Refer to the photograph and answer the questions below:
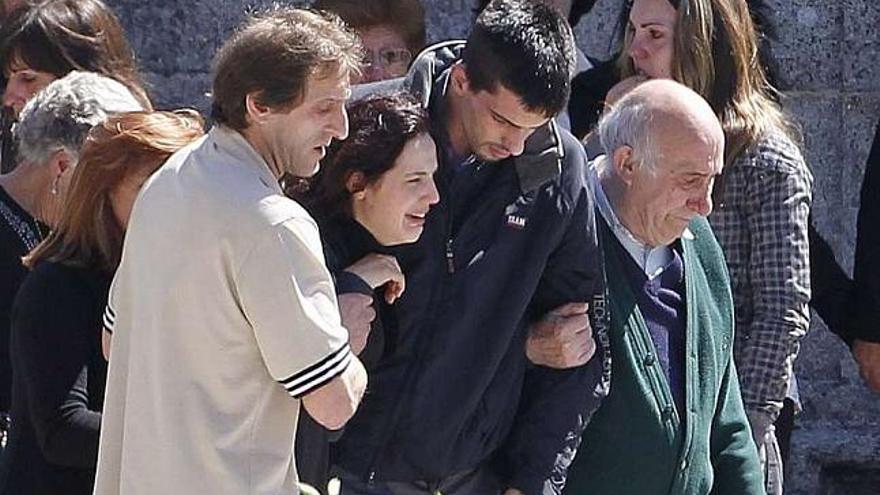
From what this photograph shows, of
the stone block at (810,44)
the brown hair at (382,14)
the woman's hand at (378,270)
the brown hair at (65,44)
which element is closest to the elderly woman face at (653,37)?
the brown hair at (382,14)

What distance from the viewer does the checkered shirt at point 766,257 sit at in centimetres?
419

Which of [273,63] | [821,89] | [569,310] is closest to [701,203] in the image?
[569,310]

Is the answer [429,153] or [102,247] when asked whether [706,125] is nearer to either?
[429,153]

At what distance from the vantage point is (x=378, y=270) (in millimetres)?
3266

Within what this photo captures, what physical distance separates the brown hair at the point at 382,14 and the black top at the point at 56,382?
4.26 ft

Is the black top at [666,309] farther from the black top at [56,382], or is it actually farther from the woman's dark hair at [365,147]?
the black top at [56,382]

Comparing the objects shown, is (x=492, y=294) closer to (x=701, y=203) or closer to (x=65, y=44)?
(x=701, y=203)

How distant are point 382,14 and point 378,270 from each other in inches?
56.7

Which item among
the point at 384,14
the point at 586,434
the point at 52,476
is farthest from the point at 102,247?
the point at 384,14

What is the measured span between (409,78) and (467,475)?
734mm

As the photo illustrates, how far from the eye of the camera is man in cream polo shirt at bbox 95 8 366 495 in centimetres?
286

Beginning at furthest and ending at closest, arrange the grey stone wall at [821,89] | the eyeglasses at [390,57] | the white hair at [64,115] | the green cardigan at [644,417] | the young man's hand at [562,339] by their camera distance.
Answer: the grey stone wall at [821,89] → the eyeglasses at [390,57] → the white hair at [64,115] → the green cardigan at [644,417] → the young man's hand at [562,339]

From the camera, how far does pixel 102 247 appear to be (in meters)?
3.45

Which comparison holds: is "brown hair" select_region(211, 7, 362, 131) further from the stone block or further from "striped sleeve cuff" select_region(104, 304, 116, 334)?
the stone block
